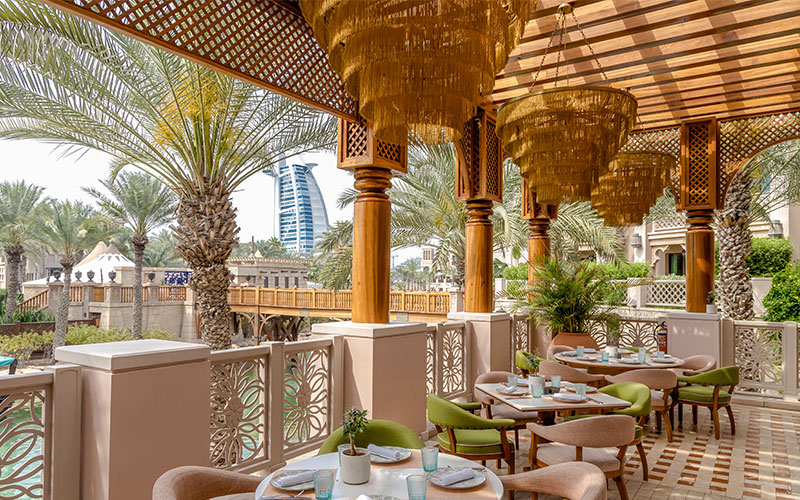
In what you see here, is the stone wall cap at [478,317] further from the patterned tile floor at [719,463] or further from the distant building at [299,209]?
the distant building at [299,209]

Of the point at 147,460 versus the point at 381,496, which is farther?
the point at 147,460

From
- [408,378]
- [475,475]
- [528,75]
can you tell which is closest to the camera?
[475,475]

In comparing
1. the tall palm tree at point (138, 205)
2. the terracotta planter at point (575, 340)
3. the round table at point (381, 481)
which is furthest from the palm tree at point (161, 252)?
the round table at point (381, 481)

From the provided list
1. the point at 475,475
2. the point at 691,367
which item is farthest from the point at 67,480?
the point at 691,367

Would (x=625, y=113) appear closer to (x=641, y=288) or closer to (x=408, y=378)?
(x=408, y=378)

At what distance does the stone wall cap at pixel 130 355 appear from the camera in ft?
8.77

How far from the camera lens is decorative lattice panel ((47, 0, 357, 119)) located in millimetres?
2939

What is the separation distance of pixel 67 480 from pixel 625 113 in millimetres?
4210

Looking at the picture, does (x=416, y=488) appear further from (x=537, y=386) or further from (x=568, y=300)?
(x=568, y=300)

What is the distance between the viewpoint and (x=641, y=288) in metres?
20.3

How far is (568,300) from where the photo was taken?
7.36 meters

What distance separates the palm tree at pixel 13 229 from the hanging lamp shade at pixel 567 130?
22.0 meters

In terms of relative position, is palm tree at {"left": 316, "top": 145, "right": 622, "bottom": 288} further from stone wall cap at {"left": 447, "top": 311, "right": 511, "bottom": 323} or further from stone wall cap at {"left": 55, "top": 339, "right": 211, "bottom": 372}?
stone wall cap at {"left": 55, "top": 339, "right": 211, "bottom": 372}

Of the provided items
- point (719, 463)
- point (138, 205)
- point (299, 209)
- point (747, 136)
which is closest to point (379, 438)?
point (719, 463)
